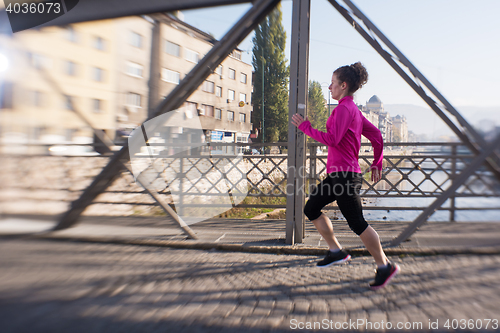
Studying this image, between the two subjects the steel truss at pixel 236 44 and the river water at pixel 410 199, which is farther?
the river water at pixel 410 199

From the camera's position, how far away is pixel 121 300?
233 cm

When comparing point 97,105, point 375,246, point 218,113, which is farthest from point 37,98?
point 375,246

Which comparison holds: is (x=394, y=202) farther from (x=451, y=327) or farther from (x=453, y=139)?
(x=451, y=327)

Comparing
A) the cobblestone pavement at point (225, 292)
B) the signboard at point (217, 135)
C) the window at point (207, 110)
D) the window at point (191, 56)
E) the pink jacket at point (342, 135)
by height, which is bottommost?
the cobblestone pavement at point (225, 292)

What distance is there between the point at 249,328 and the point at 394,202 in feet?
14.3

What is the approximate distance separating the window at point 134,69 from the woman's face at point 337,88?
2.31 metres

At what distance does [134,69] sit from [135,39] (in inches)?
14.8

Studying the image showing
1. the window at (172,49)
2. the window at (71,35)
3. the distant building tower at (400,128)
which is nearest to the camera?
the window at (71,35)

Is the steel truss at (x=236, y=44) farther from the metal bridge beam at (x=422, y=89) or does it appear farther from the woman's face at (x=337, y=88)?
the woman's face at (x=337, y=88)

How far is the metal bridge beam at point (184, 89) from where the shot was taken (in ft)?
12.2

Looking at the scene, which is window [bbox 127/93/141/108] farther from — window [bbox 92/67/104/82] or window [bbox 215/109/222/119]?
window [bbox 215/109/222/119]

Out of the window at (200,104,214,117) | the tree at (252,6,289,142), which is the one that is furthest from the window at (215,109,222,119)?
the tree at (252,6,289,142)

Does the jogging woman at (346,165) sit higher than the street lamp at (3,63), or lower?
lower

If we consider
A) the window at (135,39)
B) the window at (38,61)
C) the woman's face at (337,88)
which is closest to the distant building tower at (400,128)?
the woman's face at (337,88)
